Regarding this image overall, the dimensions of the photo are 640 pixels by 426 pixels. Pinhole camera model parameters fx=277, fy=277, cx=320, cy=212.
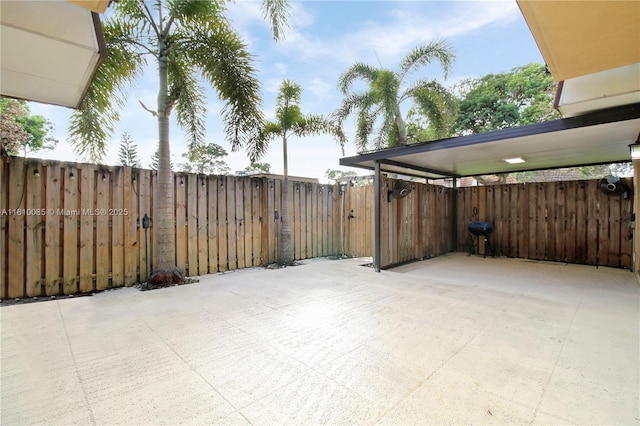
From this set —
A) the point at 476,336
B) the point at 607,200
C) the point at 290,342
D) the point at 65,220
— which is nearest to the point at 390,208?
the point at 476,336

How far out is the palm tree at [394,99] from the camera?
26.3ft

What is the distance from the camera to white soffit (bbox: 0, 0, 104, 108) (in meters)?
1.91

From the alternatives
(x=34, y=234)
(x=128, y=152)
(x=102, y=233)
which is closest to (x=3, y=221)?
(x=34, y=234)

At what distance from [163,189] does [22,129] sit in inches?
433

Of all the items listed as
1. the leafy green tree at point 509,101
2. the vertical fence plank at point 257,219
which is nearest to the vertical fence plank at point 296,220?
the vertical fence plank at point 257,219

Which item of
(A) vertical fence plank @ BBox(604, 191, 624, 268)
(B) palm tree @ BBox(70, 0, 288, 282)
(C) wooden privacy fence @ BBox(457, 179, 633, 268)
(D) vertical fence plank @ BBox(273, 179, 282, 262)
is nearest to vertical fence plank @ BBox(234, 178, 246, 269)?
(D) vertical fence plank @ BBox(273, 179, 282, 262)

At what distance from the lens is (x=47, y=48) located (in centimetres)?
222

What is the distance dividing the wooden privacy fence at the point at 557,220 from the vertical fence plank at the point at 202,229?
7116 mm

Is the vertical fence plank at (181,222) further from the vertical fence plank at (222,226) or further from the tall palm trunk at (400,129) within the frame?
the tall palm trunk at (400,129)

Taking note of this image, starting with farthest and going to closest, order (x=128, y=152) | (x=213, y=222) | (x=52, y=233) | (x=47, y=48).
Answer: (x=128, y=152) < (x=213, y=222) < (x=52, y=233) < (x=47, y=48)

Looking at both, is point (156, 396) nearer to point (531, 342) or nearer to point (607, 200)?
point (531, 342)

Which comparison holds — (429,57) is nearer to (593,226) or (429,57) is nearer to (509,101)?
(593,226)

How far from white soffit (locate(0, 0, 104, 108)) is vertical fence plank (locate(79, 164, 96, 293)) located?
5.06 ft

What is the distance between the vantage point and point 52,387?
6.21 feet
